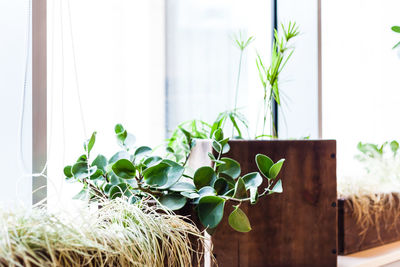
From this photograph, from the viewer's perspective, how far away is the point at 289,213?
114cm

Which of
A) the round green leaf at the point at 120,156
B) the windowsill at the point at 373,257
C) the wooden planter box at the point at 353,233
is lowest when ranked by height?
the windowsill at the point at 373,257

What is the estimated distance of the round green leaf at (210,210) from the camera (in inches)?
32.7

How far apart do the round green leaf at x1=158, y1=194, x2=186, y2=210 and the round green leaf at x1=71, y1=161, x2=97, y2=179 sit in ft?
0.56

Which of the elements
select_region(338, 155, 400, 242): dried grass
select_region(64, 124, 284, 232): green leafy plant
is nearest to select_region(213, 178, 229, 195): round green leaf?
select_region(64, 124, 284, 232): green leafy plant

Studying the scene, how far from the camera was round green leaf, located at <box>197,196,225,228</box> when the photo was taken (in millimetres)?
832

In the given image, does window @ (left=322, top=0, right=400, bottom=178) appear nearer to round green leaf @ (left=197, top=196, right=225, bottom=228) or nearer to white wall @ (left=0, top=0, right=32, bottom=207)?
round green leaf @ (left=197, top=196, right=225, bottom=228)

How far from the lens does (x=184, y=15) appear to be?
4.96 feet

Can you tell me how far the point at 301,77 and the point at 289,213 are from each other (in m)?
0.78

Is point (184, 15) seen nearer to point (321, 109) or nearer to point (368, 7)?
point (321, 109)

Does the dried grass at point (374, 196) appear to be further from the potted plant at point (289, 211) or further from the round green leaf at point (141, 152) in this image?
the round green leaf at point (141, 152)

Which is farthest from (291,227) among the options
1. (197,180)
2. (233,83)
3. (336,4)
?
(336,4)

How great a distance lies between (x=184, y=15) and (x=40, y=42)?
639mm

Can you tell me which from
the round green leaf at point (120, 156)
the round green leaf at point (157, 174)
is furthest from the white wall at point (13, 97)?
the round green leaf at point (157, 174)

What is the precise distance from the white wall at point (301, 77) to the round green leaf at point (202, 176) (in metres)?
0.85
